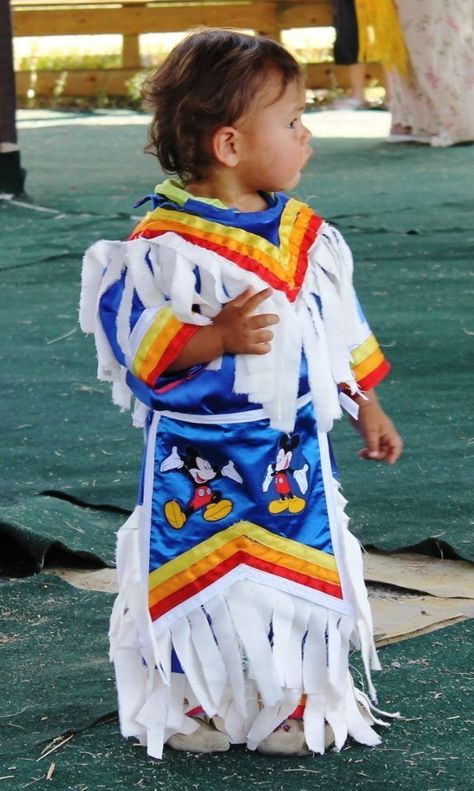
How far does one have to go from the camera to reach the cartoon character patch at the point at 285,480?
2.10 m

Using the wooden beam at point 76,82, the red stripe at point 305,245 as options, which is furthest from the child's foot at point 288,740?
the wooden beam at point 76,82

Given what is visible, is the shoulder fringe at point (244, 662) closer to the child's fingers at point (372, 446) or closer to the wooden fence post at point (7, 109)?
the child's fingers at point (372, 446)

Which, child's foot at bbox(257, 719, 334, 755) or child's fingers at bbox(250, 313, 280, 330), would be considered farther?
child's foot at bbox(257, 719, 334, 755)

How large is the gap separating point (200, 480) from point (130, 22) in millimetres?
15410

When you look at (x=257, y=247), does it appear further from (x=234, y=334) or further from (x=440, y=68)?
(x=440, y=68)

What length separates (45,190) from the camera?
30.2ft

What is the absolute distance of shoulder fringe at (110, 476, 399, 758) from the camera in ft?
6.90

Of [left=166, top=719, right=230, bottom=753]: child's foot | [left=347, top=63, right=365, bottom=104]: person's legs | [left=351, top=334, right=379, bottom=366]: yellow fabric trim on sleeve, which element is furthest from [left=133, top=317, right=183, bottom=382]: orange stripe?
[left=347, top=63, right=365, bottom=104]: person's legs

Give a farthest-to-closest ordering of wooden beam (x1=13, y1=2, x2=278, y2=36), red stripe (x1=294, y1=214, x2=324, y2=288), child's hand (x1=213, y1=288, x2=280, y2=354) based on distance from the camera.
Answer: wooden beam (x1=13, y1=2, x2=278, y2=36) < red stripe (x1=294, y1=214, x2=324, y2=288) < child's hand (x1=213, y1=288, x2=280, y2=354)

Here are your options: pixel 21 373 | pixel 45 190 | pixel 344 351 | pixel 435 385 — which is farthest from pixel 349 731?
pixel 45 190

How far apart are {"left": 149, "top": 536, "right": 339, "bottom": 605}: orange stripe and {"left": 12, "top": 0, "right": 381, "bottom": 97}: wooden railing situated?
14.3m

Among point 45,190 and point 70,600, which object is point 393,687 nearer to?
point 70,600

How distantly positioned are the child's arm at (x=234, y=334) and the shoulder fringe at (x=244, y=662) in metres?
0.30

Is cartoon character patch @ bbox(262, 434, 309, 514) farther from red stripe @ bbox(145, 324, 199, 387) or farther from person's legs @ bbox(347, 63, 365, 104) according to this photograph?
person's legs @ bbox(347, 63, 365, 104)
